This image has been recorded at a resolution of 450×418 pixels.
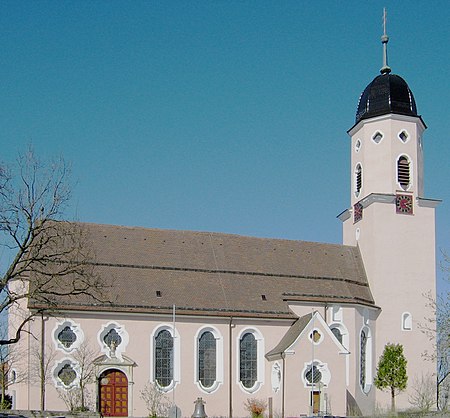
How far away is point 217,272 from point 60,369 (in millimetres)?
10066

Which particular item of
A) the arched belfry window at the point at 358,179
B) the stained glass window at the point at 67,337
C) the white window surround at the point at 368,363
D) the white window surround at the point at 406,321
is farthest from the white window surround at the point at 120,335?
the arched belfry window at the point at 358,179

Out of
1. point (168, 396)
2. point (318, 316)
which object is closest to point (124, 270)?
point (168, 396)

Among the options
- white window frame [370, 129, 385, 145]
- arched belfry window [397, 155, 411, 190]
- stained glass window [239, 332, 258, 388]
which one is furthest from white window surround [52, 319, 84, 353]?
white window frame [370, 129, 385, 145]

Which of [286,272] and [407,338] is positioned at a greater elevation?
[286,272]

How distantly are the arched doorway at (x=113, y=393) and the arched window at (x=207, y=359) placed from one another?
402 cm

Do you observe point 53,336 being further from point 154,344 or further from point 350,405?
point 350,405

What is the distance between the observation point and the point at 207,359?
147ft

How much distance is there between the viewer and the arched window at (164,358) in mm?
43625

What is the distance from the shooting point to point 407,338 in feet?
160

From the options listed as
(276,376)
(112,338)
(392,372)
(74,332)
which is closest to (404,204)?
(392,372)

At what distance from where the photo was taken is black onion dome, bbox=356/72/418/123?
51000 mm

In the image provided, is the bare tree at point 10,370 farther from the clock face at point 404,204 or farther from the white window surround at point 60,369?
the clock face at point 404,204

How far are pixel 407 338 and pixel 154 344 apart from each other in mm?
14538

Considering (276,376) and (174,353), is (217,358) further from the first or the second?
(276,376)
